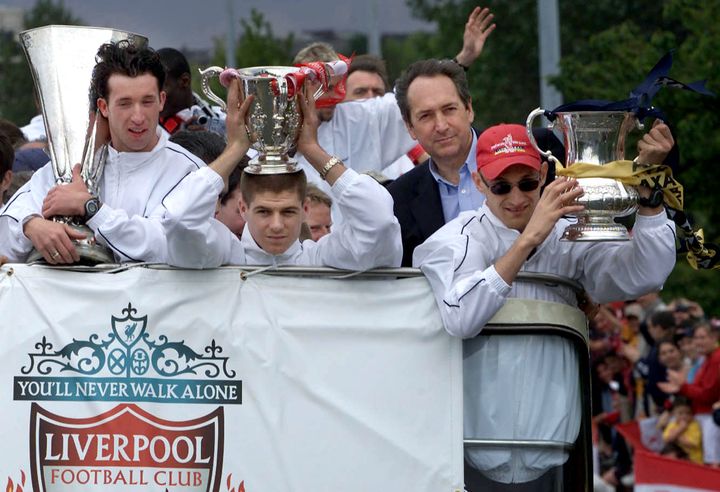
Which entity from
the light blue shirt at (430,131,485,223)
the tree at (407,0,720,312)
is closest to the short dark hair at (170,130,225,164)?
the light blue shirt at (430,131,485,223)

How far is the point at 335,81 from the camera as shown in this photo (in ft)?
24.1

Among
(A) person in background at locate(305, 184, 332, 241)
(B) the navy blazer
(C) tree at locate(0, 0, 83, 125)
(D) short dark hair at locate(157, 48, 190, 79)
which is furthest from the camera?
(C) tree at locate(0, 0, 83, 125)

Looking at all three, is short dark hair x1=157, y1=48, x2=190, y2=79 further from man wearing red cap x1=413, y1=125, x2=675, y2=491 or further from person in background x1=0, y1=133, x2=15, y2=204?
man wearing red cap x1=413, y1=125, x2=675, y2=491

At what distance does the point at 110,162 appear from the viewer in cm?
702

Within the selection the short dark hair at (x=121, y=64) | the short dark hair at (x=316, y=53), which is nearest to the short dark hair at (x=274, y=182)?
the short dark hair at (x=121, y=64)

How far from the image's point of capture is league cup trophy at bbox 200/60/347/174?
6.37 meters

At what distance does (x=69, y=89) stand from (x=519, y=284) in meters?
2.16

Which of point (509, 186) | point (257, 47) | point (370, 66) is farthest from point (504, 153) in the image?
point (257, 47)

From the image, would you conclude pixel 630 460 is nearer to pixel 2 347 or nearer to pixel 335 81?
pixel 335 81

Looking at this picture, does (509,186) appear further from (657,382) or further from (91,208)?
(657,382)

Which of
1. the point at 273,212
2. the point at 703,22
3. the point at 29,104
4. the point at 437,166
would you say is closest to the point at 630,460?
the point at 703,22

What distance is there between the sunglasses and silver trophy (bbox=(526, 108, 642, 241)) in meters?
0.22

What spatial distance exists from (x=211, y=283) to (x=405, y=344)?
79 centimetres

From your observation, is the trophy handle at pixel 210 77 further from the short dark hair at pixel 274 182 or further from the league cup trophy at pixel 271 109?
the short dark hair at pixel 274 182
